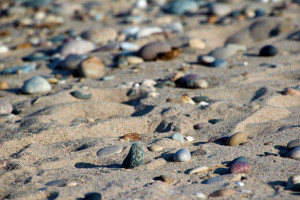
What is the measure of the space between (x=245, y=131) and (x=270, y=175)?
668mm

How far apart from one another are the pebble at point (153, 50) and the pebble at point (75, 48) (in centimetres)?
92

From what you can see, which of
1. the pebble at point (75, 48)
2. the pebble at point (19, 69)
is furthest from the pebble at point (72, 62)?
the pebble at point (75, 48)

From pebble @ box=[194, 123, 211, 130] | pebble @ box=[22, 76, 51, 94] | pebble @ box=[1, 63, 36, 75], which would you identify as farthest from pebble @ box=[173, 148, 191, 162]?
pebble @ box=[1, 63, 36, 75]

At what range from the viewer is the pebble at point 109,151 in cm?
219

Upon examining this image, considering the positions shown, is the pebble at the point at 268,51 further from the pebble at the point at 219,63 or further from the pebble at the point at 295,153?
the pebble at the point at 295,153

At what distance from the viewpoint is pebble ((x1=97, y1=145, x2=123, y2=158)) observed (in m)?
2.19

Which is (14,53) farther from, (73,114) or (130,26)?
(73,114)

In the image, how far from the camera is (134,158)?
2027 mm

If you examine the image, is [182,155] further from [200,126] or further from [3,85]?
[3,85]

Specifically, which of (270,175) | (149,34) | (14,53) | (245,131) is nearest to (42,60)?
(14,53)

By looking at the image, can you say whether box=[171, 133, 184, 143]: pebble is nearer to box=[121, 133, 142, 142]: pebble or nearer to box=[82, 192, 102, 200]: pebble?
box=[121, 133, 142, 142]: pebble

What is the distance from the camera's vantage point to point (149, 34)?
5293 millimetres

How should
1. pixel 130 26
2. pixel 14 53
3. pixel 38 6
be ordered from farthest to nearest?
pixel 38 6 → pixel 130 26 → pixel 14 53

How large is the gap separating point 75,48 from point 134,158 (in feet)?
10.3
